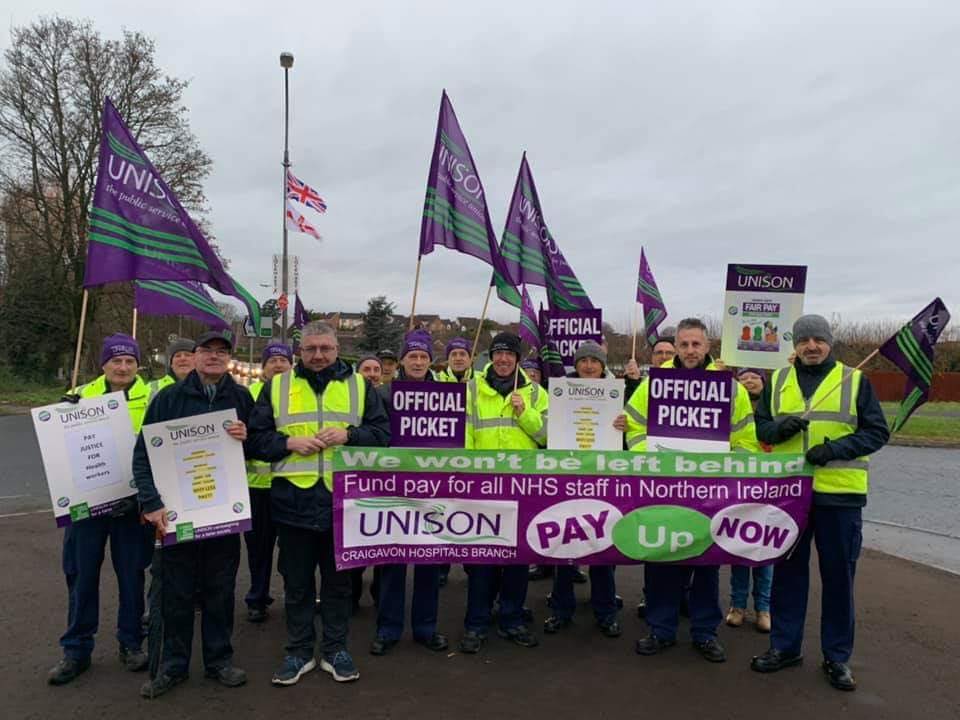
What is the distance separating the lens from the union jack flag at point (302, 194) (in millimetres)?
20109

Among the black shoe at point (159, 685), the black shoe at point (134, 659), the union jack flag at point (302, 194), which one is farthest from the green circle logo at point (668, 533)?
the union jack flag at point (302, 194)

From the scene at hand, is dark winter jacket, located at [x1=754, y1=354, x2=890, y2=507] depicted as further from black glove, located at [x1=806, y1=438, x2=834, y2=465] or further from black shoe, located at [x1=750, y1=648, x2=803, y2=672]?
black shoe, located at [x1=750, y1=648, x2=803, y2=672]

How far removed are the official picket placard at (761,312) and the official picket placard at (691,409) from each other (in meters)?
1.01

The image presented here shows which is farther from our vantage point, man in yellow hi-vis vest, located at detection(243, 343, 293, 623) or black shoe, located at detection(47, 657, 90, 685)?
man in yellow hi-vis vest, located at detection(243, 343, 293, 623)

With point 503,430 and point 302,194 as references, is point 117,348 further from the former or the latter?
point 302,194

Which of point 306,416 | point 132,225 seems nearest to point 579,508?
point 306,416

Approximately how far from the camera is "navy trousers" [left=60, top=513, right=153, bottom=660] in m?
4.11

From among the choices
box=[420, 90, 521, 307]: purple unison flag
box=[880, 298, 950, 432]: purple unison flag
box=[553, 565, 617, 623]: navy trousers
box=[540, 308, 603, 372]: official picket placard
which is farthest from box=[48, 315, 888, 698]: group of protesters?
box=[420, 90, 521, 307]: purple unison flag

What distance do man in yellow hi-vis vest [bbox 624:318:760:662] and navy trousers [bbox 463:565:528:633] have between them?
2.97 feet

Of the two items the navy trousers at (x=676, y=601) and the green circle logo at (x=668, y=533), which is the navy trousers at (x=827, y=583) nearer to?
the navy trousers at (x=676, y=601)

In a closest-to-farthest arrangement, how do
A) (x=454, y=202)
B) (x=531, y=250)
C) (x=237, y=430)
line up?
1. (x=237, y=430)
2. (x=454, y=202)
3. (x=531, y=250)

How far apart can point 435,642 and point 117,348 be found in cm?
305

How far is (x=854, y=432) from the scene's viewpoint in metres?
4.19

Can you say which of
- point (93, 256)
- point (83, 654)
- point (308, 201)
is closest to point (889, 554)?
point (83, 654)
